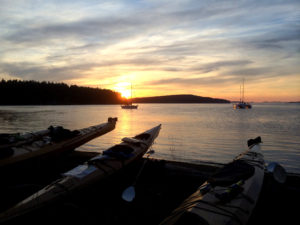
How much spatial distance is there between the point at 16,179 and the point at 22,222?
3.26 metres

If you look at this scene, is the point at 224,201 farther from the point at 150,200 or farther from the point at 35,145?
the point at 35,145

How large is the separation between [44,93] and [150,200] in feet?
424

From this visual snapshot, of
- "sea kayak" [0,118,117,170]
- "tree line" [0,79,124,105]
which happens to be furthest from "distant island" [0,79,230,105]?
"sea kayak" [0,118,117,170]

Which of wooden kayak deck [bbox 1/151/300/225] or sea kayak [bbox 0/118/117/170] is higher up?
sea kayak [bbox 0/118/117/170]

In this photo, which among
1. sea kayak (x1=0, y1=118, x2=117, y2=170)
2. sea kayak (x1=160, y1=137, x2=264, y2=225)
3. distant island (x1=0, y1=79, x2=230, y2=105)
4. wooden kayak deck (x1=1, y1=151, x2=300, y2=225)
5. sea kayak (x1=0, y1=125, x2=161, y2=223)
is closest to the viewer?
sea kayak (x1=160, y1=137, x2=264, y2=225)

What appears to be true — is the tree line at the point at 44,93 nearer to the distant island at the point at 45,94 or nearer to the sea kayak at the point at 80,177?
the distant island at the point at 45,94

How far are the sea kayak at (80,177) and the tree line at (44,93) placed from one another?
117994 millimetres

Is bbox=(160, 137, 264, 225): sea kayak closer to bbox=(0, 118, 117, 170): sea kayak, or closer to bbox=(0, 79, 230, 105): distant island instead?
bbox=(0, 118, 117, 170): sea kayak

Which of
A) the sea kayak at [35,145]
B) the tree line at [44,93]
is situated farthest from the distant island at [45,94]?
the sea kayak at [35,145]

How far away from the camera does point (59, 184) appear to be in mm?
4812

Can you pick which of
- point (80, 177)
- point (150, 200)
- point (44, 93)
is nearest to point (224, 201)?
point (150, 200)

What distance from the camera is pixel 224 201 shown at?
12.0 feet

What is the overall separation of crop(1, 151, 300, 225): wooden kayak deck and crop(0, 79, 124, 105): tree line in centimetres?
11881

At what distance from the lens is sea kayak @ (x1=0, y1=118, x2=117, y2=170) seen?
6.76 meters
